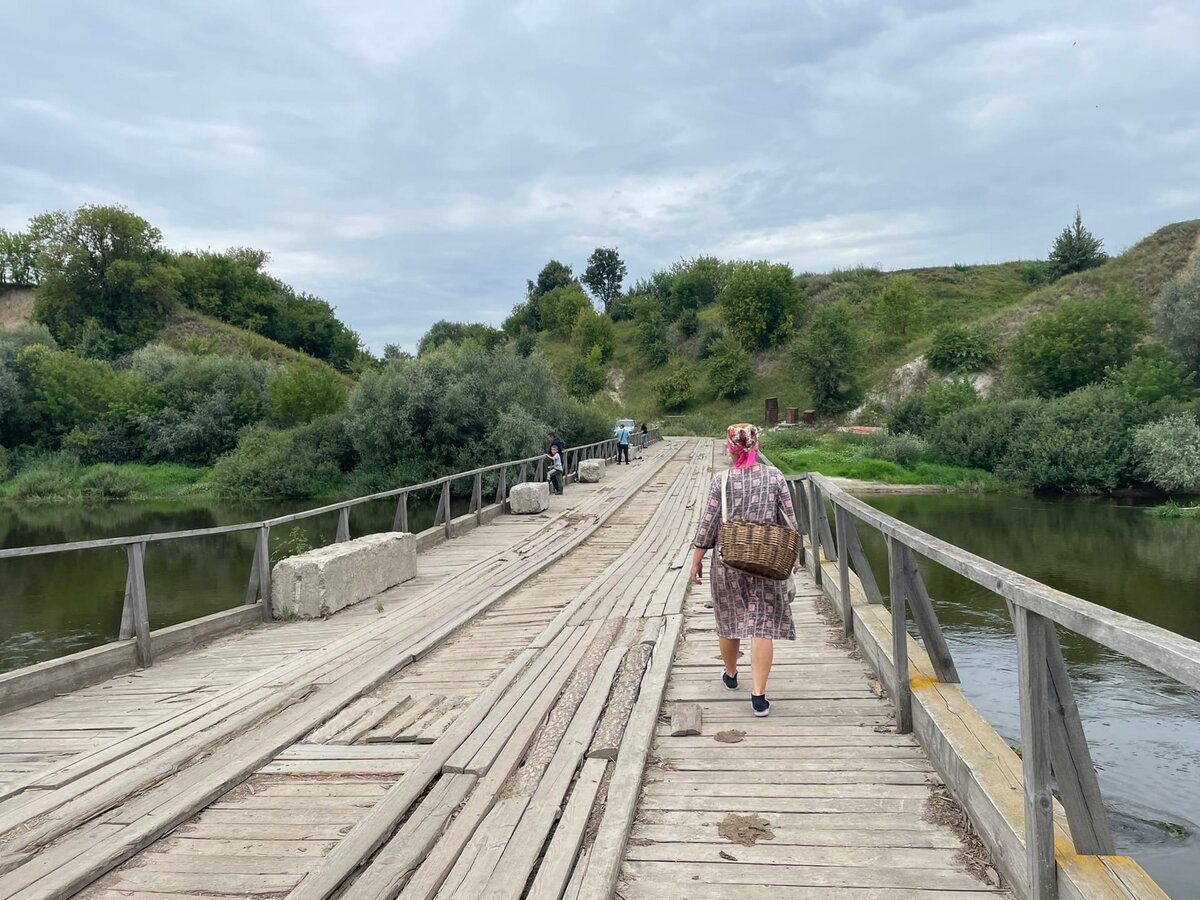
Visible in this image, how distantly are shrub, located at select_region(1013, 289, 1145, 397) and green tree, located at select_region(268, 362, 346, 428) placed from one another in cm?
3341

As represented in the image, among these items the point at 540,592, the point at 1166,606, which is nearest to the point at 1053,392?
the point at 1166,606

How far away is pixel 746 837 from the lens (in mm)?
3209

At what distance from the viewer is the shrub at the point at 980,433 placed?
33062mm

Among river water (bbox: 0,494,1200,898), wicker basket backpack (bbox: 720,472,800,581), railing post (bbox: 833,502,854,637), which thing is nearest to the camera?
wicker basket backpack (bbox: 720,472,800,581)

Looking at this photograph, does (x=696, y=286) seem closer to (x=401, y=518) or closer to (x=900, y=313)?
(x=900, y=313)

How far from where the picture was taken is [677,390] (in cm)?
6475

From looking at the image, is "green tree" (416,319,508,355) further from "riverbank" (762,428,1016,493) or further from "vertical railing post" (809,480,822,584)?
"vertical railing post" (809,480,822,584)

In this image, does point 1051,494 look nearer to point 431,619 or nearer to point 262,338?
point 431,619

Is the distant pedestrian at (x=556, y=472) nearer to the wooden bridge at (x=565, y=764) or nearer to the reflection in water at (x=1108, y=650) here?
the reflection in water at (x=1108, y=650)

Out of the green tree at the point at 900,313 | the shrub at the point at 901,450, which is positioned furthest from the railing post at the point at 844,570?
the green tree at the point at 900,313

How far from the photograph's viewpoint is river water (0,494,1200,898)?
277 inches

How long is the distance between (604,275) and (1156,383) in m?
77.3


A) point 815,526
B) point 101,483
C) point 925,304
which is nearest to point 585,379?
point 925,304

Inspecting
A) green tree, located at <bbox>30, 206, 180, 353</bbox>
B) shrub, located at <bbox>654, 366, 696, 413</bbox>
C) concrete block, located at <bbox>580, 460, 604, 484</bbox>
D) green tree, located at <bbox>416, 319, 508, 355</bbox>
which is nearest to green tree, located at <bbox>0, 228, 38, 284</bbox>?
green tree, located at <bbox>30, 206, 180, 353</bbox>
